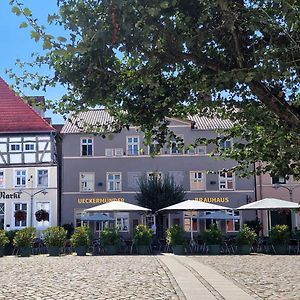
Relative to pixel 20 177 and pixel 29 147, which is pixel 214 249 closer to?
pixel 20 177

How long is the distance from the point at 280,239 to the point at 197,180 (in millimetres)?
15353

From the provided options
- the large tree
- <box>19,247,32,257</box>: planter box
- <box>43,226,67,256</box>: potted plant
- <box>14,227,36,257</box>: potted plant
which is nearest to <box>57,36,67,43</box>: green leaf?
the large tree

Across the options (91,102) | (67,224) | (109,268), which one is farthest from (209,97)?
(67,224)

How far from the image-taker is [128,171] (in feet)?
126

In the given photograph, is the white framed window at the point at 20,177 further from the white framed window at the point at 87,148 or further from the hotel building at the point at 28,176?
A: the white framed window at the point at 87,148

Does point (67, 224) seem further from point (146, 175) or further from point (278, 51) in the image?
point (278, 51)

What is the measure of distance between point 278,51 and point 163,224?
3459cm

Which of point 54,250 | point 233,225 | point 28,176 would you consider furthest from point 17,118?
point 54,250

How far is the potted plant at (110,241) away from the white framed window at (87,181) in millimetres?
14900

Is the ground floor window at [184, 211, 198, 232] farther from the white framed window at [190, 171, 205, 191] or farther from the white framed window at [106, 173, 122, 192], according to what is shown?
the white framed window at [106, 173, 122, 192]

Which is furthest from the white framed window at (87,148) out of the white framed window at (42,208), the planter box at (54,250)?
the planter box at (54,250)

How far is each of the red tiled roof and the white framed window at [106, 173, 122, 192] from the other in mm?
5306

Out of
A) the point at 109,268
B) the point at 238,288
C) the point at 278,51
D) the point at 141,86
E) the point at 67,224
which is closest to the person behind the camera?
the point at 278,51

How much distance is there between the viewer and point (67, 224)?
37.0m
